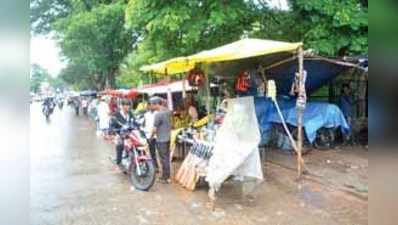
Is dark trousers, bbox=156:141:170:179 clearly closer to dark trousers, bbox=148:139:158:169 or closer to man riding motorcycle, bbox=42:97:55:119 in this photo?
dark trousers, bbox=148:139:158:169

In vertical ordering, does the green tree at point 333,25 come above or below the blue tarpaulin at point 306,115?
above

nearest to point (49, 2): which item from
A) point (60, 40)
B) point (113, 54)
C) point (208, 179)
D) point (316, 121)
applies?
point (60, 40)

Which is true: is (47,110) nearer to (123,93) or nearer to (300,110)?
(123,93)

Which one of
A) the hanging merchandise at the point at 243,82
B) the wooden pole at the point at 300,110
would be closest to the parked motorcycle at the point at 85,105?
the hanging merchandise at the point at 243,82

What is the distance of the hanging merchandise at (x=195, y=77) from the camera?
273cm

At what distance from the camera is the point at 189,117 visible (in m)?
2.82

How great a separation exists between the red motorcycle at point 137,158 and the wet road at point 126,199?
0.25ft

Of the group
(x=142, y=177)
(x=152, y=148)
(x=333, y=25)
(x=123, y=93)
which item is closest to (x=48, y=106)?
(x=123, y=93)

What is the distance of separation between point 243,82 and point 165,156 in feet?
2.45

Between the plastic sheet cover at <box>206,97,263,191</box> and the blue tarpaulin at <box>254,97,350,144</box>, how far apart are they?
29cm

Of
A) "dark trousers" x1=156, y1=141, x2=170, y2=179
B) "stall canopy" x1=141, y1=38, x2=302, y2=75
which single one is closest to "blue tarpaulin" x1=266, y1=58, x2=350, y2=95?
"stall canopy" x1=141, y1=38, x2=302, y2=75

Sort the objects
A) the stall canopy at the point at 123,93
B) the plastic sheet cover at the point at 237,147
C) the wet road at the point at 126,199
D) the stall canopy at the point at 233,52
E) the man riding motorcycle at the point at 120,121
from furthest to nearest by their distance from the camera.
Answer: the man riding motorcycle at the point at 120,121 < the stall canopy at the point at 233,52 < the plastic sheet cover at the point at 237,147 < the stall canopy at the point at 123,93 < the wet road at the point at 126,199

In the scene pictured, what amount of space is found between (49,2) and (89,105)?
0.66 m

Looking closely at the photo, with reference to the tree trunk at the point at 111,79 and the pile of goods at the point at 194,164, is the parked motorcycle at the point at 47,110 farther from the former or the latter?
the pile of goods at the point at 194,164
